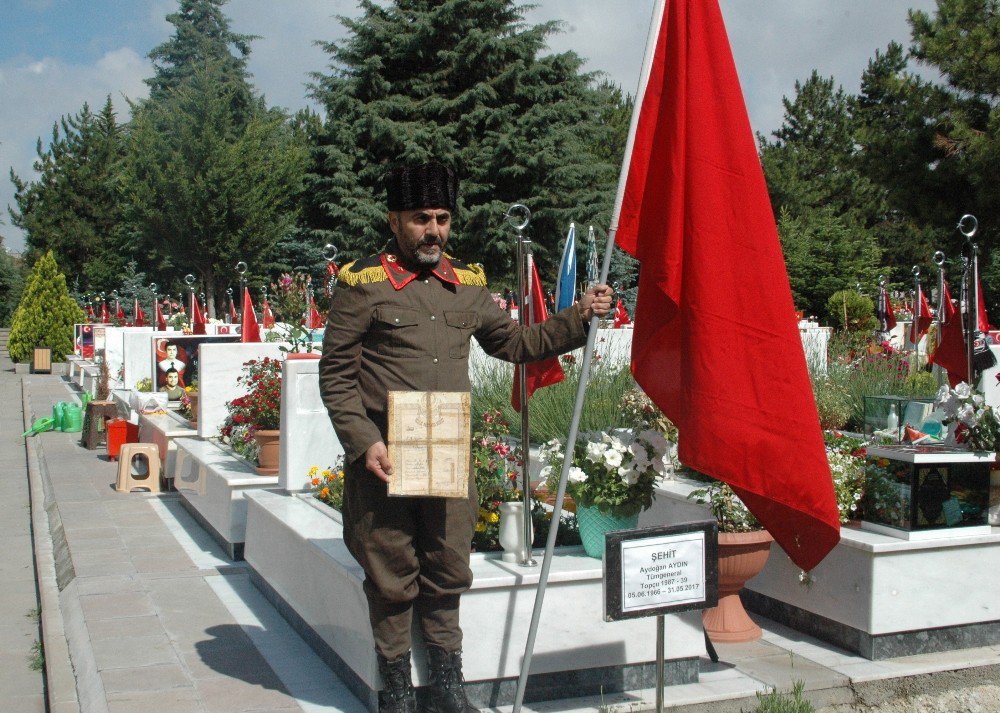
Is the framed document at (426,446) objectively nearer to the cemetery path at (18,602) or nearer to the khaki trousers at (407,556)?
the khaki trousers at (407,556)

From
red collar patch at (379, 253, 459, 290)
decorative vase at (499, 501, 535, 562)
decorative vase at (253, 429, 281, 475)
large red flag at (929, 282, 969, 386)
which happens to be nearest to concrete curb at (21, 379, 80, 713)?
decorative vase at (253, 429, 281, 475)

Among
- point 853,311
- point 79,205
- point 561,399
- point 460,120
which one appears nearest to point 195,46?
point 79,205

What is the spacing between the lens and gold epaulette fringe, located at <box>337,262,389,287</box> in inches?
165

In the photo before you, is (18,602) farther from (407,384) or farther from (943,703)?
(943,703)

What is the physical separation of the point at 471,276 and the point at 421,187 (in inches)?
21.4

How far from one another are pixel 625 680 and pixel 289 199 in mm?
41649

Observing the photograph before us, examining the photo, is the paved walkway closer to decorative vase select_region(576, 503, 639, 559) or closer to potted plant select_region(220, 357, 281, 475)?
decorative vase select_region(576, 503, 639, 559)

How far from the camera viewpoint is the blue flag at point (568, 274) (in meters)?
8.39

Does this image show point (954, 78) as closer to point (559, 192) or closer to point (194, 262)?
point (559, 192)

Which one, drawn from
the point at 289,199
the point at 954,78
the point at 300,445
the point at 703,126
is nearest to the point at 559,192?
the point at 289,199

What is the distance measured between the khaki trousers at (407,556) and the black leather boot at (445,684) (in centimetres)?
4

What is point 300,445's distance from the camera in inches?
284

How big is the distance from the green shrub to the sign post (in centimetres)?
2197

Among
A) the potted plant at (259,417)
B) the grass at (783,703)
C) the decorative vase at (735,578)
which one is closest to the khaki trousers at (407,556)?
the grass at (783,703)
